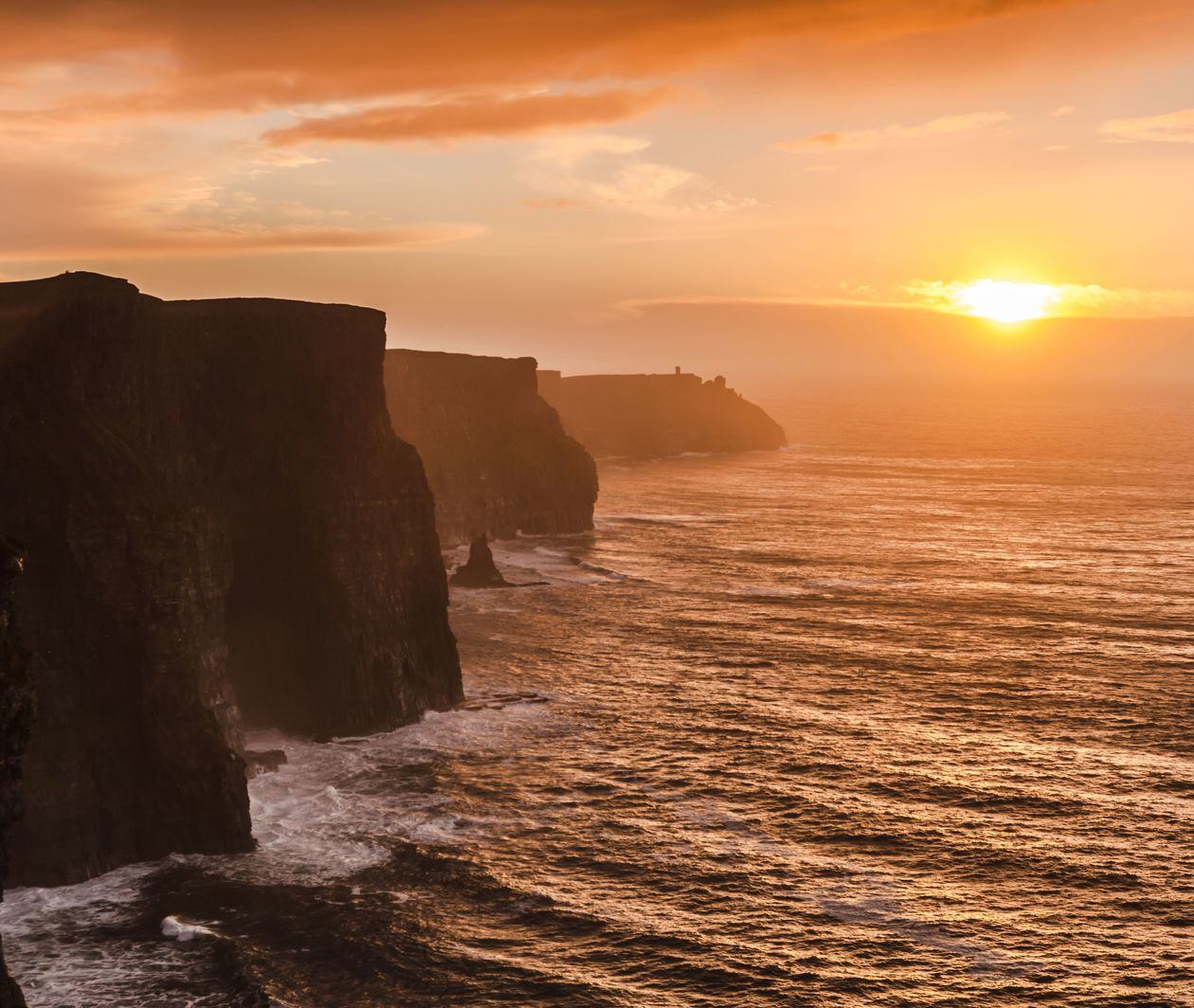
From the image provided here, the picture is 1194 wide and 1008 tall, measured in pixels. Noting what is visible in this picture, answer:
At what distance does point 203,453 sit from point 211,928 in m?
28.9

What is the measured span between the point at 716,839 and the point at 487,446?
91.0 meters

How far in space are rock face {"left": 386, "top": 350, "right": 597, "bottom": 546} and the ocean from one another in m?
36.8

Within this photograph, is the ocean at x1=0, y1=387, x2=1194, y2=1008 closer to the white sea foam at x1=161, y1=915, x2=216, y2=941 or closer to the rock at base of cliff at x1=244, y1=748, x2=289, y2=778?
the white sea foam at x1=161, y1=915, x2=216, y2=941

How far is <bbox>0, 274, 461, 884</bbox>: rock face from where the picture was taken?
4803 cm

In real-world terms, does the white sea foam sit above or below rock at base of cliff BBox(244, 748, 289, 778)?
below

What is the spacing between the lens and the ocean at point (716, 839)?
39.9 metres

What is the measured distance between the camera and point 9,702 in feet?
86.2

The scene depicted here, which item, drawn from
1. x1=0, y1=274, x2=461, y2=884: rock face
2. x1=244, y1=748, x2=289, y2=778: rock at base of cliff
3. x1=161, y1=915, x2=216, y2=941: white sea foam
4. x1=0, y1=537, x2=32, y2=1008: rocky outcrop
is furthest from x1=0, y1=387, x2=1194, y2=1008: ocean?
x1=0, y1=537, x2=32, y2=1008: rocky outcrop

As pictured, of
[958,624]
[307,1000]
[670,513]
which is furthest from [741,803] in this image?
[670,513]

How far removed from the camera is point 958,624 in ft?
314

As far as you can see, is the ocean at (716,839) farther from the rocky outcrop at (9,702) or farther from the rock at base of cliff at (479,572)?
the rocky outcrop at (9,702)

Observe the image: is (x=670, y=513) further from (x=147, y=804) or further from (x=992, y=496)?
(x=147, y=804)

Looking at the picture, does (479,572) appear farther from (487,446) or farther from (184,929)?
(184,929)

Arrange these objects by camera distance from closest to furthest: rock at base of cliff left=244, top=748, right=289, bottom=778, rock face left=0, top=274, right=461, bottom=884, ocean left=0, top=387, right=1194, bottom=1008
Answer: ocean left=0, top=387, right=1194, bottom=1008 → rock face left=0, top=274, right=461, bottom=884 → rock at base of cliff left=244, top=748, right=289, bottom=778
